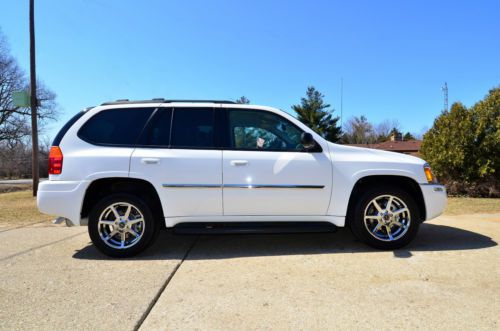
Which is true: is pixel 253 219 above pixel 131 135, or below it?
below

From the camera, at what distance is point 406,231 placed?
165 inches

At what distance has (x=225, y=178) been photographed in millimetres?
4016

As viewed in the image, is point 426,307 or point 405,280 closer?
point 426,307

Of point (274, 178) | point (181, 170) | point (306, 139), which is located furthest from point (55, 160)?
point (306, 139)

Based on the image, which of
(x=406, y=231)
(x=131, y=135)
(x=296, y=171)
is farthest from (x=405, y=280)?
(x=131, y=135)

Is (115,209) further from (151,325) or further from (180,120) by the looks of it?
(151,325)

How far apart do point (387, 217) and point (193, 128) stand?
2627 millimetres

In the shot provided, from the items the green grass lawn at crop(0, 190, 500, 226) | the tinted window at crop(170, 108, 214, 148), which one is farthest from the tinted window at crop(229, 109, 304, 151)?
the green grass lawn at crop(0, 190, 500, 226)

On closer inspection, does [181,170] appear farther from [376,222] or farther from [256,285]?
[376,222]

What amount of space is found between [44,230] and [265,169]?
4.22 meters

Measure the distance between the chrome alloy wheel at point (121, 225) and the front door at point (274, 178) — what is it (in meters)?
1.06

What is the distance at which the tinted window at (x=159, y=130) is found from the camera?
13.5 feet

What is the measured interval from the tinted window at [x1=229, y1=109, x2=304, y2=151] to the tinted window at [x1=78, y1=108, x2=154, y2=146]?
109 centimetres

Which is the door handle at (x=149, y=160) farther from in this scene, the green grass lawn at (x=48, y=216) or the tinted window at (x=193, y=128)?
the green grass lawn at (x=48, y=216)
